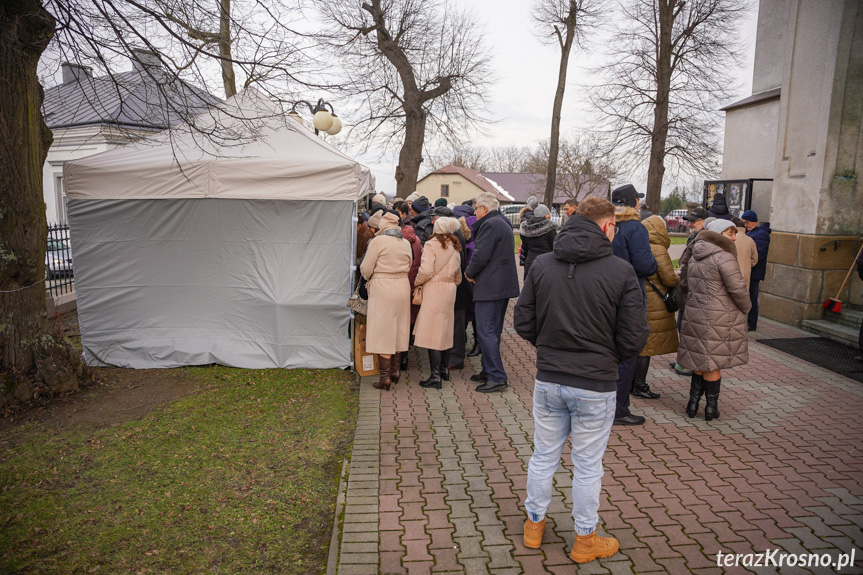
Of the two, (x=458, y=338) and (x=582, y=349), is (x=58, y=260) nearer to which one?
(x=458, y=338)

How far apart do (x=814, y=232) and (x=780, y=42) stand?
24.7 ft

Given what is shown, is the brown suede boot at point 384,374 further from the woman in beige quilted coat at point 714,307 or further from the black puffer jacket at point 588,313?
the black puffer jacket at point 588,313

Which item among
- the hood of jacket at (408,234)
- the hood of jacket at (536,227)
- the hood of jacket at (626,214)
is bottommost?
the hood of jacket at (408,234)

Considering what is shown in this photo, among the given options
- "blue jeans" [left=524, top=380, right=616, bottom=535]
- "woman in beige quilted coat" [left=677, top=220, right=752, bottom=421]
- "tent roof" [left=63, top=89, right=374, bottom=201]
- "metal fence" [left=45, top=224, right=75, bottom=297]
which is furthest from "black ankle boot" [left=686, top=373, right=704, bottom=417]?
"metal fence" [left=45, top=224, right=75, bottom=297]

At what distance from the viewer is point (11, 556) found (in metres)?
3.32

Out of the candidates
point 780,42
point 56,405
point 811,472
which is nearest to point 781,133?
point 780,42

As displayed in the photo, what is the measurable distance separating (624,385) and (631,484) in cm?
117

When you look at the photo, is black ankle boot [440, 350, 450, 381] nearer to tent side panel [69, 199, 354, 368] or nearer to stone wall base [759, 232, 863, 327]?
tent side panel [69, 199, 354, 368]

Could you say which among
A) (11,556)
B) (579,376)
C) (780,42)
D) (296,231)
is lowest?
(11,556)

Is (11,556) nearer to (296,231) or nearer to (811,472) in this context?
(296,231)

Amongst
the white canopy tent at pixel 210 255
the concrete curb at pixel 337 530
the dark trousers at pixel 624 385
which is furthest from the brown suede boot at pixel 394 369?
the dark trousers at pixel 624 385

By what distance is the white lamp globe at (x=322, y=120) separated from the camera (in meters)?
10.8

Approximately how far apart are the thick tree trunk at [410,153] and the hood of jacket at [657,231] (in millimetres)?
12055

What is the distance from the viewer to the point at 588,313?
10.0ft
